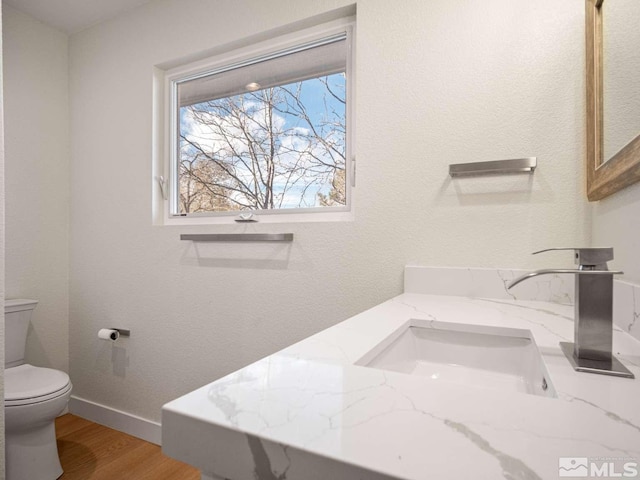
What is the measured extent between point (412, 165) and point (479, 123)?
28cm

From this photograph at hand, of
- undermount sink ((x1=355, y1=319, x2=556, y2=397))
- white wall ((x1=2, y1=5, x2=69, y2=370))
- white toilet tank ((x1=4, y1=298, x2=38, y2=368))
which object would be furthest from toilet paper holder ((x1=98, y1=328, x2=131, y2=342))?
undermount sink ((x1=355, y1=319, x2=556, y2=397))

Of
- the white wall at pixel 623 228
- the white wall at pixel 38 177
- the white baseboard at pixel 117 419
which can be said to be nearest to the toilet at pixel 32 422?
the white baseboard at pixel 117 419

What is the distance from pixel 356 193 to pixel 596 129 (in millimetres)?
828

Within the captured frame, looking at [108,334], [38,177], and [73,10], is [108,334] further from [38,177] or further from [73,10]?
[73,10]

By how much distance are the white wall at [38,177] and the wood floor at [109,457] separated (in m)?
0.53

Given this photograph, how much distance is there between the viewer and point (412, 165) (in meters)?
1.41

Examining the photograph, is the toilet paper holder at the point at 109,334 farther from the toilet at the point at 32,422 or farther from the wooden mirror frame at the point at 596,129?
the wooden mirror frame at the point at 596,129

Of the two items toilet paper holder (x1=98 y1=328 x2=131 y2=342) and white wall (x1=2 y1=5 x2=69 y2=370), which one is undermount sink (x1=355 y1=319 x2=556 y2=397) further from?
white wall (x1=2 y1=5 x2=69 y2=370)

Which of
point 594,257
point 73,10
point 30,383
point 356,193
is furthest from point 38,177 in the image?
point 594,257

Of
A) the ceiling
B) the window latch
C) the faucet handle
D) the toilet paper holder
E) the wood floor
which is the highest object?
the ceiling

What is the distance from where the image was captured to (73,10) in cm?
212

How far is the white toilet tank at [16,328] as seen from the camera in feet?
6.22

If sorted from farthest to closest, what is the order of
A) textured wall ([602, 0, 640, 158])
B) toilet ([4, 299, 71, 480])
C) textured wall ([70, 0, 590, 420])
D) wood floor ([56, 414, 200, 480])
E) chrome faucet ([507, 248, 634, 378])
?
wood floor ([56, 414, 200, 480]) → toilet ([4, 299, 71, 480]) → textured wall ([70, 0, 590, 420]) → textured wall ([602, 0, 640, 158]) → chrome faucet ([507, 248, 634, 378])

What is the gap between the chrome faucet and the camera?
62cm
